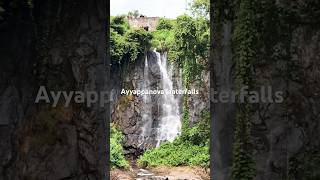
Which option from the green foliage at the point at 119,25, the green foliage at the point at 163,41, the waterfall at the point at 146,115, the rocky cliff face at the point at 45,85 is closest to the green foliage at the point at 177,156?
the waterfall at the point at 146,115

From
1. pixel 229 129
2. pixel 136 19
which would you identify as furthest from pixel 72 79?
pixel 136 19

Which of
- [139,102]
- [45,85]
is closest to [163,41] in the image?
[139,102]

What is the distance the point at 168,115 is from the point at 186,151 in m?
1.97

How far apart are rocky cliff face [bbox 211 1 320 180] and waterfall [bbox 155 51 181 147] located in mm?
12829

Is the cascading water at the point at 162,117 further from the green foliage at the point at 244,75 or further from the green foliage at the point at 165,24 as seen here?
the green foliage at the point at 244,75

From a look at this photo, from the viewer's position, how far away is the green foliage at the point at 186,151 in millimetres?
14484

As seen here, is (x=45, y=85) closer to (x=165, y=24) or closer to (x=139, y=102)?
(x=139, y=102)

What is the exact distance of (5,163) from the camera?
3.79 m

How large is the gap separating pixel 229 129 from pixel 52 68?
1.70 meters

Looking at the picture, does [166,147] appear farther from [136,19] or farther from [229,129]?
[229,129]

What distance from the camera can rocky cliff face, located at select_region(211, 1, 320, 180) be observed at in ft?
11.4

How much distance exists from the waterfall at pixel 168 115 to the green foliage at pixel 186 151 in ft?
1.27

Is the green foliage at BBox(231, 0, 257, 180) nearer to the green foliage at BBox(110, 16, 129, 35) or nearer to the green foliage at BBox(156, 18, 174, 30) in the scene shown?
the green foliage at BBox(110, 16, 129, 35)

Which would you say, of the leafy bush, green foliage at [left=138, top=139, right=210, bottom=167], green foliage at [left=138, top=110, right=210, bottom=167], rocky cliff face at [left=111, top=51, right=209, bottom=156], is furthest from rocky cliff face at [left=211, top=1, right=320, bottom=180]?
the leafy bush
